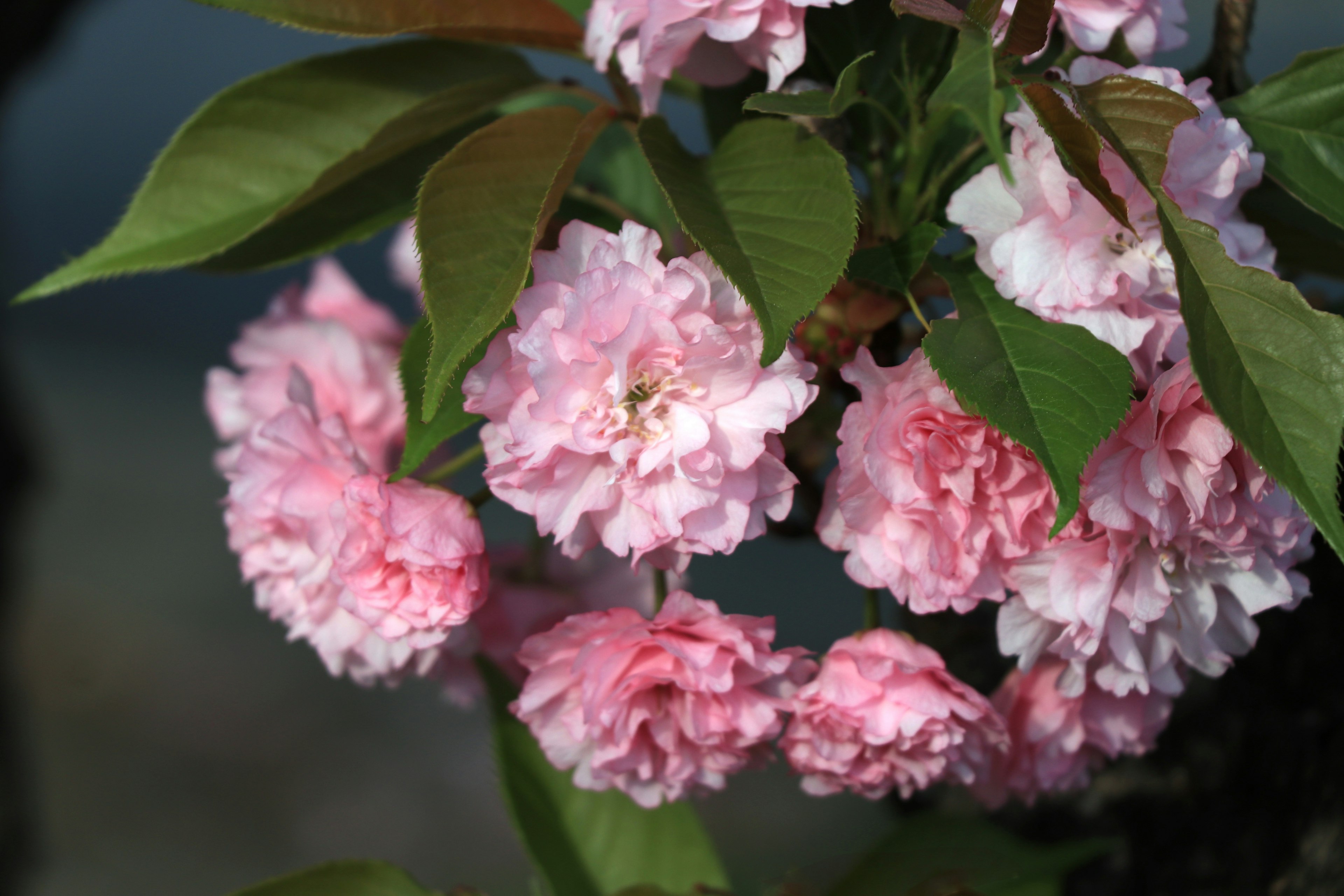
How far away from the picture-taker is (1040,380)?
0.35 m

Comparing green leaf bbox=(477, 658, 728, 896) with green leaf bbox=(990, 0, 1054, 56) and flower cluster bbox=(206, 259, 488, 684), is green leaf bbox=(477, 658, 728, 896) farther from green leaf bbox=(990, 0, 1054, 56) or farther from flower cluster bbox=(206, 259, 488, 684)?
green leaf bbox=(990, 0, 1054, 56)

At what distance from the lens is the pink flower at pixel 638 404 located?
35 cm

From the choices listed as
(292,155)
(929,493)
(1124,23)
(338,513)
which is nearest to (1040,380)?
(929,493)

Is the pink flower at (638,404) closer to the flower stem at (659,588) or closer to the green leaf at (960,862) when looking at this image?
the flower stem at (659,588)

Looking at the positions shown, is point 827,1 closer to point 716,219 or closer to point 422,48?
point 716,219

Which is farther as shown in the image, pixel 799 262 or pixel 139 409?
pixel 139 409

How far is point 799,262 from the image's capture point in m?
0.35

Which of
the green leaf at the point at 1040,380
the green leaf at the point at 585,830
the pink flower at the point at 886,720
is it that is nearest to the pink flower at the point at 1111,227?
the green leaf at the point at 1040,380

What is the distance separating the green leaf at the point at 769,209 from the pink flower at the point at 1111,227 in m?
0.05

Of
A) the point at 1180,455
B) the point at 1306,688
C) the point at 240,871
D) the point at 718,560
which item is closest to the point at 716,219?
the point at 1180,455

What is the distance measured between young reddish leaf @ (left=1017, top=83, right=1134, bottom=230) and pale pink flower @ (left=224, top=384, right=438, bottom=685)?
0.30m

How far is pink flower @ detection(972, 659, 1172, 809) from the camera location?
0.46 m

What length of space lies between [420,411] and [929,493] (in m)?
0.21

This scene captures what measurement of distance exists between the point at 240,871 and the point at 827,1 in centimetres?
141
